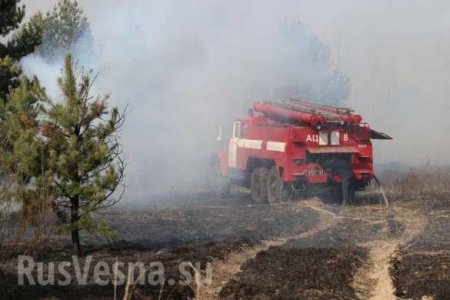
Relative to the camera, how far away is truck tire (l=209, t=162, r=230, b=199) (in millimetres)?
21047

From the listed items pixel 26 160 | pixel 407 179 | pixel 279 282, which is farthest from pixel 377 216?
pixel 26 160

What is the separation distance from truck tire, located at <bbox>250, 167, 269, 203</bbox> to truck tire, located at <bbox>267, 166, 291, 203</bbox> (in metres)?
0.26

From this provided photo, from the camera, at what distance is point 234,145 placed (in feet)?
65.7

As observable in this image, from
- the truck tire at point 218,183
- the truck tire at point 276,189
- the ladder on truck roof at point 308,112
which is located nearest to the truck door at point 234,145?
the truck tire at point 218,183

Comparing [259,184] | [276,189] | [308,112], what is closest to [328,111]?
[308,112]

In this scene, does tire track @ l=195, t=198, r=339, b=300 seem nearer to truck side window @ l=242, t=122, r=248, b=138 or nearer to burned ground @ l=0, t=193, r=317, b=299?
burned ground @ l=0, t=193, r=317, b=299

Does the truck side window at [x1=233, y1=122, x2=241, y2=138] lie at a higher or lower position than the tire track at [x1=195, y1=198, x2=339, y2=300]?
higher

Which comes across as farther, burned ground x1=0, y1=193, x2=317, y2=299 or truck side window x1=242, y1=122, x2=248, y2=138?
truck side window x1=242, y1=122, x2=248, y2=138

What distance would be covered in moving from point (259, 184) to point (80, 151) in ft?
33.0

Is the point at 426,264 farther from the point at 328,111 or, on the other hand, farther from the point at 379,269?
the point at 328,111

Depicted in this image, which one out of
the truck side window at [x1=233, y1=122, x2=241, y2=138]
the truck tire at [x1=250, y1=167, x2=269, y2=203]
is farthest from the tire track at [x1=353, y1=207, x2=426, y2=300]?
the truck side window at [x1=233, y1=122, x2=241, y2=138]

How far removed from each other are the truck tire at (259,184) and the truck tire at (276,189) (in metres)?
0.26

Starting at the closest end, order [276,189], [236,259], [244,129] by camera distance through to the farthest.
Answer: [236,259] < [276,189] < [244,129]

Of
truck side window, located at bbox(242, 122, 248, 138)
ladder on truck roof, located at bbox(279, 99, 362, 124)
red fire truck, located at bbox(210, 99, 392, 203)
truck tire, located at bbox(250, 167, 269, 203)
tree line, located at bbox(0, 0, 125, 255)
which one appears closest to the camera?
tree line, located at bbox(0, 0, 125, 255)
